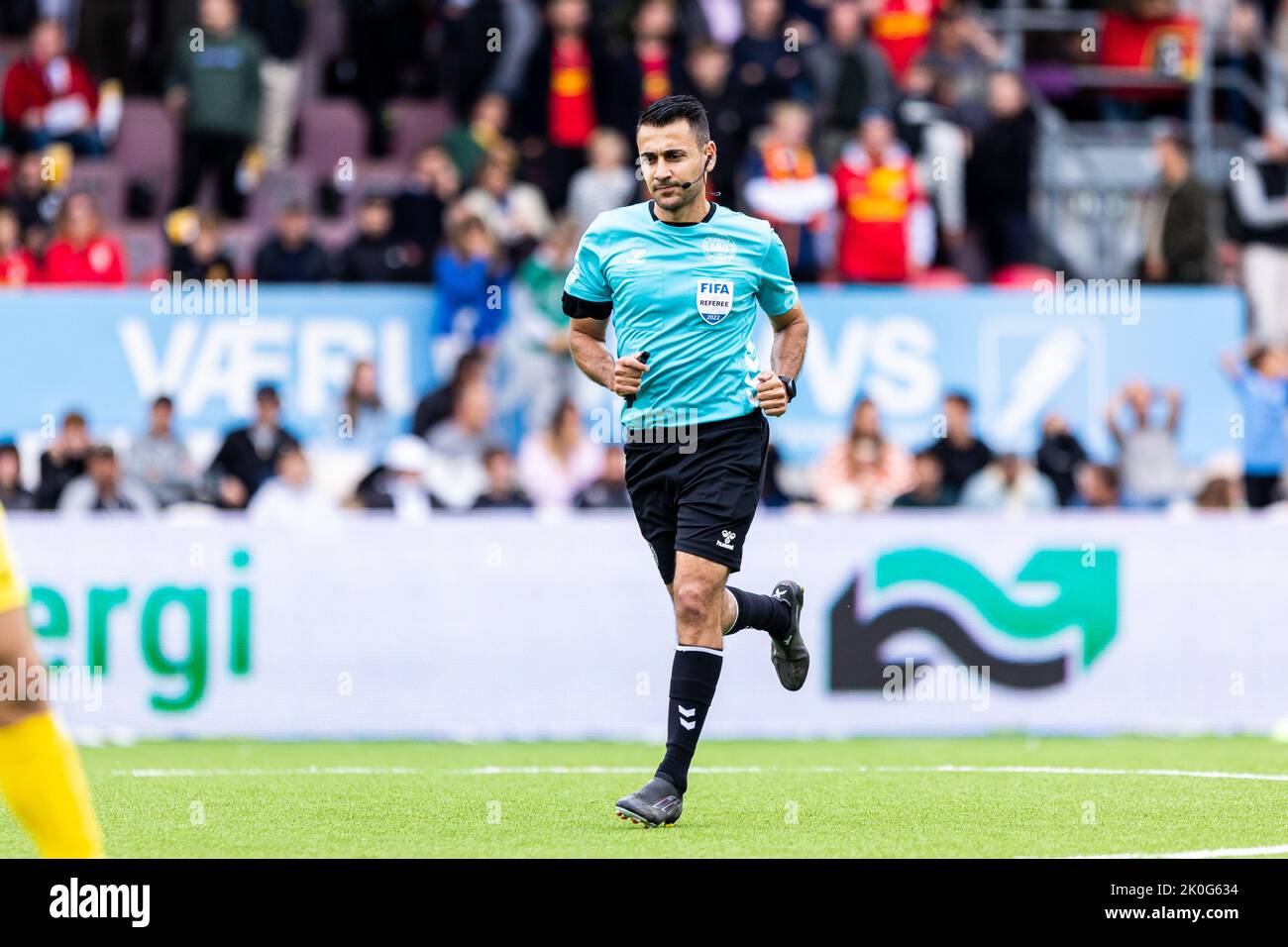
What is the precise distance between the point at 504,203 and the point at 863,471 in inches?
145

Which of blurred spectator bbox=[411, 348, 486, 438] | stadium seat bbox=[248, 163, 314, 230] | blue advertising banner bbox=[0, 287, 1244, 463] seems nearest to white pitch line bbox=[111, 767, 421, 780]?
blurred spectator bbox=[411, 348, 486, 438]

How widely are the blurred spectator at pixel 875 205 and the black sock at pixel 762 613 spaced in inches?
342

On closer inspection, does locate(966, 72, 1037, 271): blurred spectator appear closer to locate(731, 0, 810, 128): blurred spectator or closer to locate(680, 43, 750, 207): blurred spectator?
locate(731, 0, 810, 128): blurred spectator

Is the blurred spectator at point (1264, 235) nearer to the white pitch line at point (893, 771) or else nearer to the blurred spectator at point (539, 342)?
the blurred spectator at point (539, 342)

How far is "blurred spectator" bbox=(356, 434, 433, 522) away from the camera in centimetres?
1480

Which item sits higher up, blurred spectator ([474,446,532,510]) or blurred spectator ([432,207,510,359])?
blurred spectator ([432,207,510,359])

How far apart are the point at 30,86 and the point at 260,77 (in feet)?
6.52

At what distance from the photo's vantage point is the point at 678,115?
8.45 meters

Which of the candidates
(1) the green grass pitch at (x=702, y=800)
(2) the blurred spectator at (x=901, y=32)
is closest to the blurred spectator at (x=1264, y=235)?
(2) the blurred spectator at (x=901, y=32)

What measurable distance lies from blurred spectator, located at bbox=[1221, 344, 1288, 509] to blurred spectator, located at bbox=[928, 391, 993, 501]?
2.48 metres

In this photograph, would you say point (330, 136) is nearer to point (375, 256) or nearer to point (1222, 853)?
point (375, 256)

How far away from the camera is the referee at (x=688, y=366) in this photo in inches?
335

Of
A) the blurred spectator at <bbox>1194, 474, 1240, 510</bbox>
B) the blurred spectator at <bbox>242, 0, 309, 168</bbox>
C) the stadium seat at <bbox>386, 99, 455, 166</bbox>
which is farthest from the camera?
the stadium seat at <bbox>386, 99, 455, 166</bbox>

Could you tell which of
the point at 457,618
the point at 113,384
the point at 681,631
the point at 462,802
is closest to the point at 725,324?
the point at 681,631
